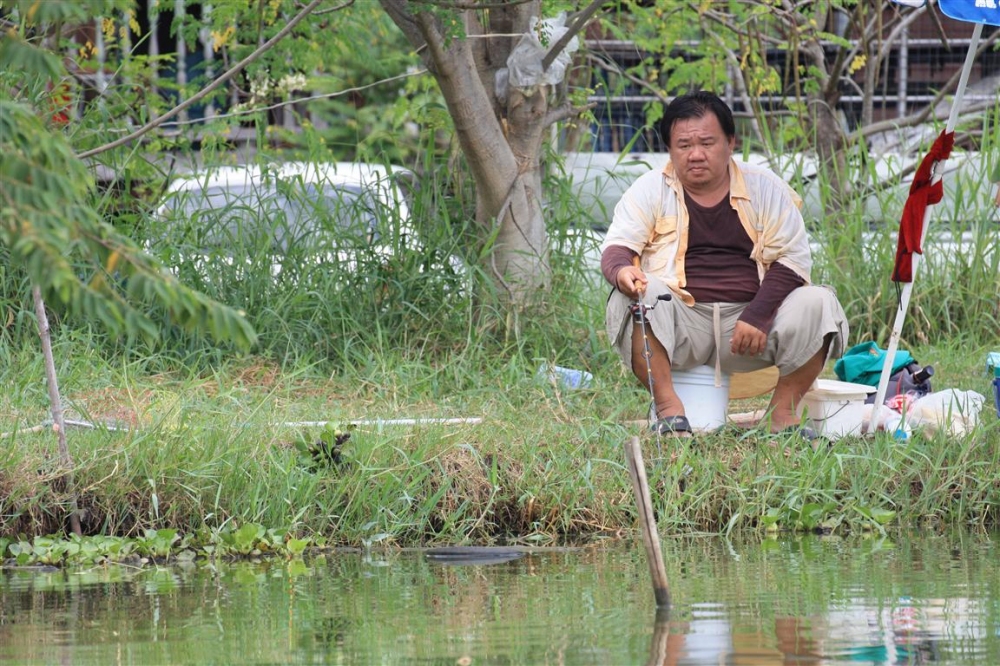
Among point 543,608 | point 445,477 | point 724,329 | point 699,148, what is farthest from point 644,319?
point 543,608

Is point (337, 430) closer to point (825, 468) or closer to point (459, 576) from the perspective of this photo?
point (459, 576)

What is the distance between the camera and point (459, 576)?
16.3 feet

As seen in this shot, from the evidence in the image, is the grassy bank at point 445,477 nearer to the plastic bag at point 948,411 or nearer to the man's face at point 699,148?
the plastic bag at point 948,411

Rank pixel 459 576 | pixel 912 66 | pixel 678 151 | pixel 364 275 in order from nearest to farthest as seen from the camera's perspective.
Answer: pixel 459 576 < pixel 678 151 < pixel 364 275 < pixel 912 66

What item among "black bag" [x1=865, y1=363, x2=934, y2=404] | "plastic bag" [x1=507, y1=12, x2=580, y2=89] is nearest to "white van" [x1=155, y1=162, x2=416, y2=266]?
"plastic bag" [x1=507, y1=12, x2=580, y2=89]

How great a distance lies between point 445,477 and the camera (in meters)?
5.65

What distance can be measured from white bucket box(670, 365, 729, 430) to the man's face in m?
0.77

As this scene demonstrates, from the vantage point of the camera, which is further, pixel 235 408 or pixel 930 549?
pixel 235 408

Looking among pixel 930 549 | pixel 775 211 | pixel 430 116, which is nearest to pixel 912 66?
pixel 430 116

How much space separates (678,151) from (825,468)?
140 centimetres

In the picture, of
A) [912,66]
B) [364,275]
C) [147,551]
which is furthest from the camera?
[912,66]

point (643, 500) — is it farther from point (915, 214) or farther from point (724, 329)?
point (915, 214)

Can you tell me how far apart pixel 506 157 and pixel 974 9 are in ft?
8.69

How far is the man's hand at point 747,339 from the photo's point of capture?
5.95 meters
